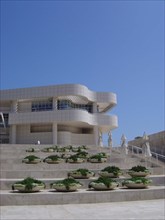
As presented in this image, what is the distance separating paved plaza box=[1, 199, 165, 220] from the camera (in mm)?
10266

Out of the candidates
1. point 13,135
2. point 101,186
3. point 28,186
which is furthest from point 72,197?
point 13,135

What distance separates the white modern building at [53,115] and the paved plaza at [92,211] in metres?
31.3

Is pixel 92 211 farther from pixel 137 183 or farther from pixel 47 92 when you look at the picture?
pixel 47 92

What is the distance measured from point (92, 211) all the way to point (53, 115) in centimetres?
3324

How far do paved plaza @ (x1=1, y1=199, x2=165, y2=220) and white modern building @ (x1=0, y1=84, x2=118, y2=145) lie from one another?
31.3 m

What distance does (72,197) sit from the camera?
44.0 feet

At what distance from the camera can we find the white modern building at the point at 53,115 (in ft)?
147

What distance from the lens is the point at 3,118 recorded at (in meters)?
47.4

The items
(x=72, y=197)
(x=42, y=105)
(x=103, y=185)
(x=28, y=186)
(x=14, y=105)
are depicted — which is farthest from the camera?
(x=42, y=105)

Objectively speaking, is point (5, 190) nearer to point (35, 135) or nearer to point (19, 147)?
point (19, 147)

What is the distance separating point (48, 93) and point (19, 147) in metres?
15.2

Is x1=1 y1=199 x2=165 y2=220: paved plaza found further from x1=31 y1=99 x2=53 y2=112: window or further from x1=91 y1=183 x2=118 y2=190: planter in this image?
x1=31 y1=99 x2=53 y2=112: window

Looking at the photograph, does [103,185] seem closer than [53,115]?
Yes

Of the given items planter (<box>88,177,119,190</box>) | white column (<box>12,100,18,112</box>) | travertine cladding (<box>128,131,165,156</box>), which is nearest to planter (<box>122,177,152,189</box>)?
planter (<box>88,177,119,190</box>)
